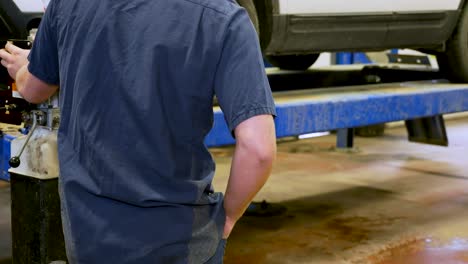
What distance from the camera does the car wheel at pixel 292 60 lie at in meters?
5.47

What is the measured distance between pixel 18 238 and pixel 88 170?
1.03 metres

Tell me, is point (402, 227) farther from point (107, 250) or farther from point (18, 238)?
point (107, 250)

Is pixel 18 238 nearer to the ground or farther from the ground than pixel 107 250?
nearer to the ground

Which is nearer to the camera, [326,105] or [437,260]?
[326,105]

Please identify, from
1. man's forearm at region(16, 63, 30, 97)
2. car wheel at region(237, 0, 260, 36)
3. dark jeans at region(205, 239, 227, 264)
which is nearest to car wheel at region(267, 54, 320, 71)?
car wheel at region(237, 0, 260, 36)

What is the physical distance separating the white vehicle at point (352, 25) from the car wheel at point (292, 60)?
0.96m

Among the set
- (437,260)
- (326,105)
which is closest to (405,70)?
(437,260)

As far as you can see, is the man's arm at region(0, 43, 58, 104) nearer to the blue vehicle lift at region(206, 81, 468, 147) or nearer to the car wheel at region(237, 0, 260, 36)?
the blue vehicle lift at region(206, 81, 468, 147)

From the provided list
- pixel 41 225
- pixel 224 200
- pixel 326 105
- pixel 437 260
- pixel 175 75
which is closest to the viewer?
pixel 175 75

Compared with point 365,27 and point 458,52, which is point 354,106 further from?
point 458,52

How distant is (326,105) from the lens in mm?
3379

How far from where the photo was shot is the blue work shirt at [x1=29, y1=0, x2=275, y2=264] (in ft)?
5.06

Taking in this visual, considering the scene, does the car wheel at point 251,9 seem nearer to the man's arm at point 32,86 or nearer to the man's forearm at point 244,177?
the man's arm at point 32,86

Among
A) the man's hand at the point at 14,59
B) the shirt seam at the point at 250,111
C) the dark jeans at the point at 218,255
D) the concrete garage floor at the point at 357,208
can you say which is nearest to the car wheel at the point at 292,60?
the concrete garage floor at the point at 357,208
